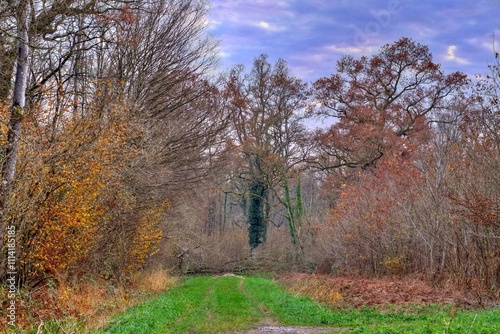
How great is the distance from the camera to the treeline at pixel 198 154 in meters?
11.0

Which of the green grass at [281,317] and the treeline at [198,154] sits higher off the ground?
the treeline at [198,154]

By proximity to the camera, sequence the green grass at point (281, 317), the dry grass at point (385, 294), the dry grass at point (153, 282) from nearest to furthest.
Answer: the green grass at point (281, 317), the dry grass at point (385, 294), the dry grass at point (153, 282)

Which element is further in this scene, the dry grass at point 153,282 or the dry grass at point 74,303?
the dry grass at point 153,282

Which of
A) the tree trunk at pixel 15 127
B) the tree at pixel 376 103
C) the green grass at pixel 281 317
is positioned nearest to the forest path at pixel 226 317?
the green grass at pixel 281 317

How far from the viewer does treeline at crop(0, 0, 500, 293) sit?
11.0m

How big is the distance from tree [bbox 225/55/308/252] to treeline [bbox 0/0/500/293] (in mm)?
121

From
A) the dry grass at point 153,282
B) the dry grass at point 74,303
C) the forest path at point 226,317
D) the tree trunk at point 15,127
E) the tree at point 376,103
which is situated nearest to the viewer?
the dry grass at point 74,303

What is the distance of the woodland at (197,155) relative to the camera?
10.9m

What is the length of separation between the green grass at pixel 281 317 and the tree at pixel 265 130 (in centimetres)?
1836

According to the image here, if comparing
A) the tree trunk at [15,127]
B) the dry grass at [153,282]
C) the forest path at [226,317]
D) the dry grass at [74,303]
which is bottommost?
the dry grass at [153,282]

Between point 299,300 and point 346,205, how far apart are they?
26.8 ft

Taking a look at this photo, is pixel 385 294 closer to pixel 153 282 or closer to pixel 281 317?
pixel 281 317

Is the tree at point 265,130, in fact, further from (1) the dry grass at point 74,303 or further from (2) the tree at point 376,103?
(1) the dry grass at point 74,303

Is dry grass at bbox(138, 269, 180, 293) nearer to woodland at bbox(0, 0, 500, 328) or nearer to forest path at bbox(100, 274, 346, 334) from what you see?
woodland at bbox(0, 0, 500, 328)
